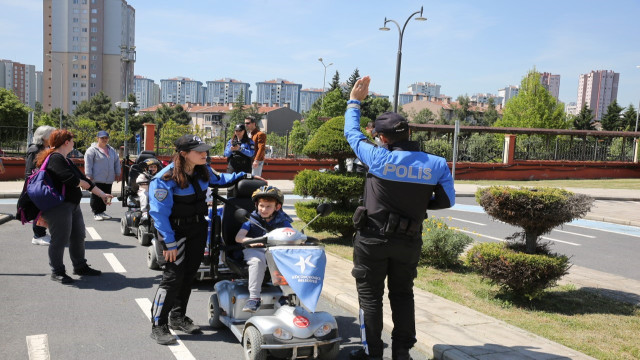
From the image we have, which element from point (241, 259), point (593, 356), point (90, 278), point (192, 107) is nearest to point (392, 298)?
point (241, 259)

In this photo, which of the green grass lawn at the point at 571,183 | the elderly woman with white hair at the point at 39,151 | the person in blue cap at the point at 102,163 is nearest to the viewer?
the elderly woman with white hair at the point at 39,151

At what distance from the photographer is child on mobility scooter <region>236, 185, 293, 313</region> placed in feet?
14.5

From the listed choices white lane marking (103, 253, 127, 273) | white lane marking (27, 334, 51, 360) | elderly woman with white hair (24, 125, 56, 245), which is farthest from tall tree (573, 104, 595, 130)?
white lane marking (27, 334, 51, 360)

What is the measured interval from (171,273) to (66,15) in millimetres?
121137

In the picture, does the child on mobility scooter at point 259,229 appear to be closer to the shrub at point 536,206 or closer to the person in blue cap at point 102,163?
the shrub at point 536,206

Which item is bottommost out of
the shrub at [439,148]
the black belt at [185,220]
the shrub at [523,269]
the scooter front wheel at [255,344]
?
the scooter front wheel at [255,344]

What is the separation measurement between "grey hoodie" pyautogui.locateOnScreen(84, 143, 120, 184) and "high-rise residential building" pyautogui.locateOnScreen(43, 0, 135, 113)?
103 m

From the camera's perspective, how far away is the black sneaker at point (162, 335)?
14.9ft

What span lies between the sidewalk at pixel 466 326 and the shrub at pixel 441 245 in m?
1.27

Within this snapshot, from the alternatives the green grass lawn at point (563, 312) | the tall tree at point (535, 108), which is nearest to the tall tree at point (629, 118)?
the tall tree at point (535, 108)

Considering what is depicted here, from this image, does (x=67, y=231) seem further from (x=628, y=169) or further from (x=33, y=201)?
(x=628, y=169)

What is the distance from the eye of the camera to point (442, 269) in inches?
309

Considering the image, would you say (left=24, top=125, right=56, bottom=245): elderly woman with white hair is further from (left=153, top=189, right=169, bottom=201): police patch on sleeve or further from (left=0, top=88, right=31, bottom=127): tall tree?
(left=0, top=88, right=31, bottom=127): tall tree

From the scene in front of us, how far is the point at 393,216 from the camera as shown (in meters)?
3.82
